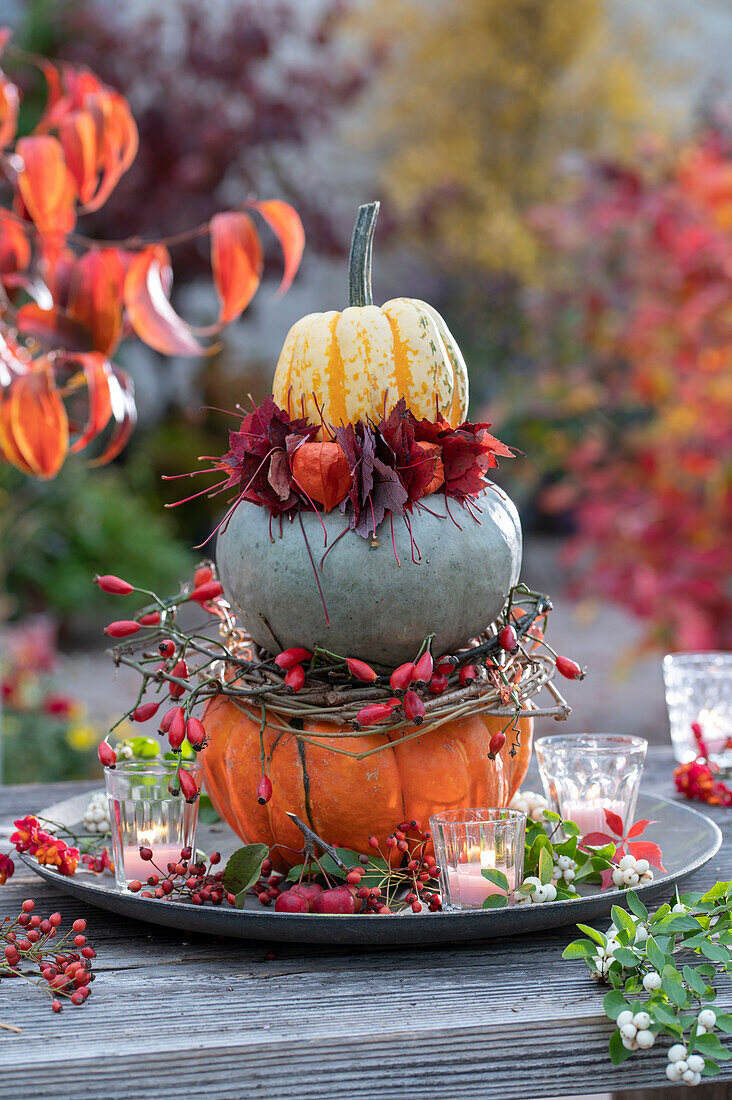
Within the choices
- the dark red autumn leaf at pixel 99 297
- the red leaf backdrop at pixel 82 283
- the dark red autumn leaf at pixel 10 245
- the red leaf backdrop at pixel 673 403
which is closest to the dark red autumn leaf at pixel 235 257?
the red leaf backdrop at pixel 82 283

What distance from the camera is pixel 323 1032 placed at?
0.73 metres

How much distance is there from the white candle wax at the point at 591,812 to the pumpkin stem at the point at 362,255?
1.74 feet

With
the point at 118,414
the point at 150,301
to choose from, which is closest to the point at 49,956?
the point at 118,414

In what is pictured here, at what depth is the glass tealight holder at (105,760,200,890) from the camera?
1004 mm

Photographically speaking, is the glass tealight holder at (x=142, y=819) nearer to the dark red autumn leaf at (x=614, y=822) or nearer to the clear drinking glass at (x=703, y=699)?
the dark red autumn leaf at (x=614, y=822)

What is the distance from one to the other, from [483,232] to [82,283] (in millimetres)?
5042

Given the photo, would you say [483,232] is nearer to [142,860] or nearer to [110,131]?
[110,131]

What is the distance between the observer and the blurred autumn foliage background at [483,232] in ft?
10.9

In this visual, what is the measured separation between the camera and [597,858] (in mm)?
969

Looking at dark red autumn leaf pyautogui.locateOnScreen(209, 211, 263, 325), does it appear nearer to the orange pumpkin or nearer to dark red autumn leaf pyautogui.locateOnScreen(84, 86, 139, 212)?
dark red autumn leaf pyautogui.locateOnScreen(84, 86, 139, 212)

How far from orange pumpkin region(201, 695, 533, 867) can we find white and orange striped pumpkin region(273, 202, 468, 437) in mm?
286

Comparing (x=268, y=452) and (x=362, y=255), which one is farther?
(x=362, y=255)

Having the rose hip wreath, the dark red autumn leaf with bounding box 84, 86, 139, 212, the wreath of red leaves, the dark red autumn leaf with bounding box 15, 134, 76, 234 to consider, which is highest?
the dark red autumn leaf with bounding box 84, 86, 139, 212

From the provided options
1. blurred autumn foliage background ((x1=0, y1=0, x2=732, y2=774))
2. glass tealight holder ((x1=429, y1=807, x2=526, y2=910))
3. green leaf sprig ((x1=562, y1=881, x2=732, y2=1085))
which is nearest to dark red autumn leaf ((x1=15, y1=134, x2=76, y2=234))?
blurred autumn foliage background ((x1=0, y1=0, x2=732, y2=774))
